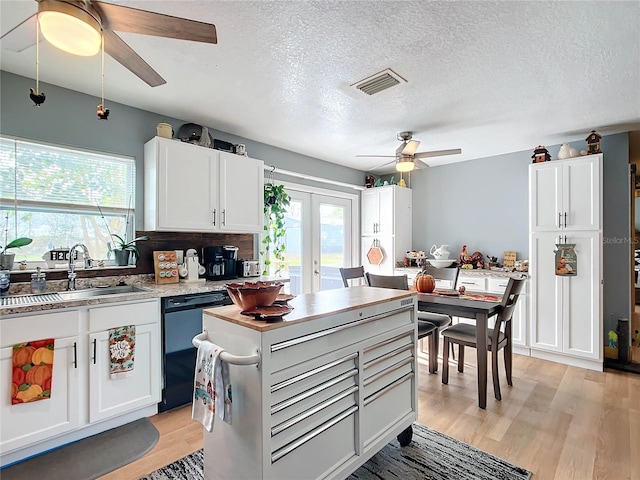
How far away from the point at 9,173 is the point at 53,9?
5.64 feet

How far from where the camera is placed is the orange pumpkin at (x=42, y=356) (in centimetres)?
192

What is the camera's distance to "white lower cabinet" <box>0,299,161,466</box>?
187 centimetres

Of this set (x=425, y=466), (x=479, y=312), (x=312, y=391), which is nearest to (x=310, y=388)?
(x=312, y=391)

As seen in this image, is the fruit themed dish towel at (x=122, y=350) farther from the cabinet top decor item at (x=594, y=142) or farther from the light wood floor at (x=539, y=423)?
the cabinet top decor item at (x=594, y=142)

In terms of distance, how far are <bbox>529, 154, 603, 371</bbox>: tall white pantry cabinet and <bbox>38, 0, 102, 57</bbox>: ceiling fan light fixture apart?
414 cm

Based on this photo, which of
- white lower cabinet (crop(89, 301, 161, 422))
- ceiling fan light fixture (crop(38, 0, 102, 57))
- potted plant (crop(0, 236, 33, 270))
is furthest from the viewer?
potted plant (crop(0, 236, 33, 270))

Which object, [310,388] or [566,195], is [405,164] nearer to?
[566,195]

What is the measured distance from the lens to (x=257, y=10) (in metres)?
1.70

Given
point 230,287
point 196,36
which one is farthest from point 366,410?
point 196,36

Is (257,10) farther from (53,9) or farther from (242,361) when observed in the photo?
(242,361)

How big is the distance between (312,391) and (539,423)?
198cm

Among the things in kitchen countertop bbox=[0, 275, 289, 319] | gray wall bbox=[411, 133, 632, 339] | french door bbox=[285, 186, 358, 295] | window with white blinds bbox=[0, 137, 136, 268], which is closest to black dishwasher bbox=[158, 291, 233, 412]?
kitchen countertop bbox=[0, 275, 289, 319]

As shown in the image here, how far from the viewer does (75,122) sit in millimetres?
2635

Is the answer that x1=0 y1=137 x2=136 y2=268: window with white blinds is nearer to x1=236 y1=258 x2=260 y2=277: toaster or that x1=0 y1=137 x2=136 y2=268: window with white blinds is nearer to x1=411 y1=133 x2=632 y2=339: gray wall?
x1=236 y1=258 x2=260 y2=277: toaster
